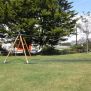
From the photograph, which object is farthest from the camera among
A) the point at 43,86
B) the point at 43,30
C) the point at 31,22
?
the point at 43,30

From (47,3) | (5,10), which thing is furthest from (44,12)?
(5,10)

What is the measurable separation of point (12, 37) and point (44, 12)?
16.6 feet

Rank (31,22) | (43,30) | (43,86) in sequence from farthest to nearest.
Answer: (43,30)
(31,22)
(43,86)

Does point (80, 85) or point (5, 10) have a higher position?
point (5, 10)

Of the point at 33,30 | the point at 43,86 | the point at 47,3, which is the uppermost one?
the point at 47,3

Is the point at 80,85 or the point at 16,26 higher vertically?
the point at 16,26

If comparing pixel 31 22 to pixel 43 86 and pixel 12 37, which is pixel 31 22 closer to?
pixel 12 37

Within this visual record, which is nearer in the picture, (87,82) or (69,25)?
(87,82)

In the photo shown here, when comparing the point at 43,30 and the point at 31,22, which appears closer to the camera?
the point at 31,22

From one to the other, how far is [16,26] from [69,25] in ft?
23.7

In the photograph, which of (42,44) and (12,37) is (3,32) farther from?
(42,44)

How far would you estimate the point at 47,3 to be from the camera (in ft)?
158

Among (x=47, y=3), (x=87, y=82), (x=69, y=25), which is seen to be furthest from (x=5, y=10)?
(x=87, y=82)

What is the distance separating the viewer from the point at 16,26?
46.7 meters
